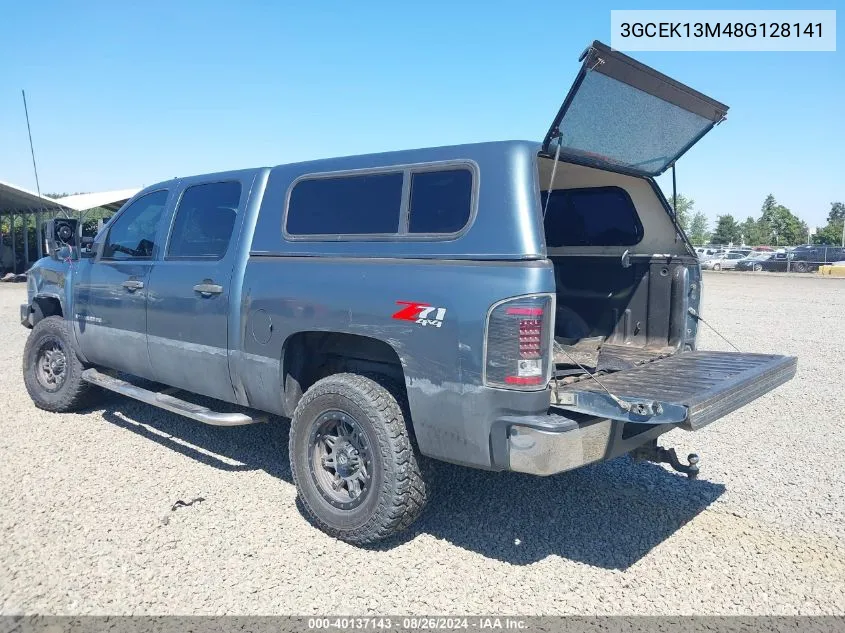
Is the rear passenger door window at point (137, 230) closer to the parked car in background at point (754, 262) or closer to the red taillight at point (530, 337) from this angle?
the red taillight at point (530, 337)

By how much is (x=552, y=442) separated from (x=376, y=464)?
1.01 meters

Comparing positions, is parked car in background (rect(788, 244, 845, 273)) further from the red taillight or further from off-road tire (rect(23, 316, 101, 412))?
the red taillight

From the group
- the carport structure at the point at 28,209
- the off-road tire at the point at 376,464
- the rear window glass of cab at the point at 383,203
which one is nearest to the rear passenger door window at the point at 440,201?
the rear window glass of cab at the point at 383,203

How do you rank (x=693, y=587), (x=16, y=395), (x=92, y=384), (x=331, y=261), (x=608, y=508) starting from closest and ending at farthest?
(x=693, y=587), (x=331, y=261), (x=608, y=508), (x=92, y=384), (x=16, y=395)

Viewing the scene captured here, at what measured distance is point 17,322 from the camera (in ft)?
42.2

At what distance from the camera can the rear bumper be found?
307 cm

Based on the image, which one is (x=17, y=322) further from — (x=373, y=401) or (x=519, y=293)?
(x=519, y=293)

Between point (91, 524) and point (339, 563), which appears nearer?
point (339, 563)

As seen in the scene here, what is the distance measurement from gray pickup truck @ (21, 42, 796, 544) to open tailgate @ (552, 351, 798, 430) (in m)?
0.01

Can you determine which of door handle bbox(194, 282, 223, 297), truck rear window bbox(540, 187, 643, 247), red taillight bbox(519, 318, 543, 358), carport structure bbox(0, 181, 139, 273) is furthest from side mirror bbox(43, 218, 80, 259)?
carport structure bbox(0, 181, 139, 273)

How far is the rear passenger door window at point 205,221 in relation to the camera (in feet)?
15.1

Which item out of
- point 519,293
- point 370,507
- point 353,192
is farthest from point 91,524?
point 519,293

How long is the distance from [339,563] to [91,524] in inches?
61.0

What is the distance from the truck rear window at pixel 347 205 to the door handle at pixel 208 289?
2.15 ft
